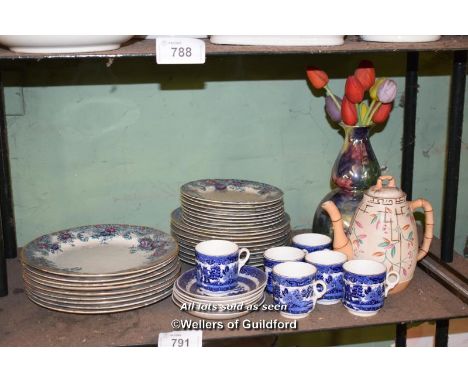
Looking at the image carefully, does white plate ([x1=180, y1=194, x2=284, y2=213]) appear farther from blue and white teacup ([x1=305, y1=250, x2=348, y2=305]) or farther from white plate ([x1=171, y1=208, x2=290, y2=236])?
blue and white teacup ([x1=305, y1=250, x2=348, y2=305])

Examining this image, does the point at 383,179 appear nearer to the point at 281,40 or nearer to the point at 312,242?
the point at 312,242

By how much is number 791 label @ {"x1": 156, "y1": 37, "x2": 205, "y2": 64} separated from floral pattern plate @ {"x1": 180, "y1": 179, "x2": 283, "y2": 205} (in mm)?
413

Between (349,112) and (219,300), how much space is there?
1.89ft

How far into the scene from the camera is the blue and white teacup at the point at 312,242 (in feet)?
5.13

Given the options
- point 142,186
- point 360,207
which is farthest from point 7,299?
point 360,207

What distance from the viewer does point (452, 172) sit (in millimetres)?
1613

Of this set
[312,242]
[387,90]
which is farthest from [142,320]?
[387,90]

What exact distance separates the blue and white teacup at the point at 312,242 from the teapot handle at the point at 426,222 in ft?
0.68

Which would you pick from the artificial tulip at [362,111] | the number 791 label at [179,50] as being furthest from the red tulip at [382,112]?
the number 791 label at [179,50]

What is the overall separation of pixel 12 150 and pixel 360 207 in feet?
2.89

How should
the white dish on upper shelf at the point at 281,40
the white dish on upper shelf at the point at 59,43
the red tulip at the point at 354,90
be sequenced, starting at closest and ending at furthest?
the white dish on upper shelf at the point at 59,43 < the white dish on upper shelf at the point at 281,40 < the red tulip at the point at 354,90

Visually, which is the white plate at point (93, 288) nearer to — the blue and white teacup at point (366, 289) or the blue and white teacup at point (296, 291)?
the blue and white teacup at point (296, 291)

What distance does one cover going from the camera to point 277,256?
1524 millimetres

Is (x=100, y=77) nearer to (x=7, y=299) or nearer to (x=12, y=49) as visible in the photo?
(x=12, y=49)
